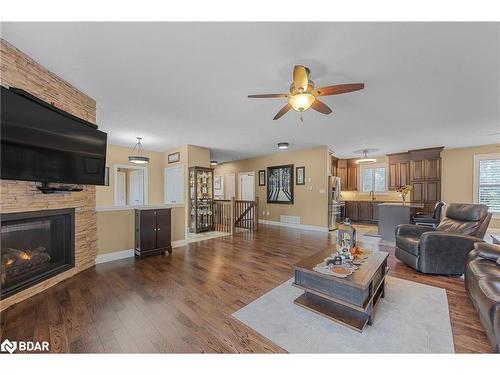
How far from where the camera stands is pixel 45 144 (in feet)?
7.00

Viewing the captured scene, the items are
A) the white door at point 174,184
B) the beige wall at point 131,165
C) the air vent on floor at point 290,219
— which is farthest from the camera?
the air vent on floor at point 290,219

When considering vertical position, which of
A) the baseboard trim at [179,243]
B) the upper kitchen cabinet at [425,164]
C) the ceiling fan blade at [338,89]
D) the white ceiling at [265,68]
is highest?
the white ceiling at [265,68]

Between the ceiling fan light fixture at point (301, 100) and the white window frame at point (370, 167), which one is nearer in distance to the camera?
the ceiling fan light fixture at point (301, 100)

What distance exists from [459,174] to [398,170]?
4.89ft

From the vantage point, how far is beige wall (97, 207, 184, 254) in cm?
336

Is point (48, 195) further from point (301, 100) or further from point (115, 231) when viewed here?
point (301, 100)

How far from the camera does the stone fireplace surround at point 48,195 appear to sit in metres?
1.99

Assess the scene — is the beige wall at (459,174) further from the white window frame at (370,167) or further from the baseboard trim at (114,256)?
the baseboard trim at (114,256)

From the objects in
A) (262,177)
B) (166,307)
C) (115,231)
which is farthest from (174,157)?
(166,307)

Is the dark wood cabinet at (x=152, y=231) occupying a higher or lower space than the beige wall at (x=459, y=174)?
lower

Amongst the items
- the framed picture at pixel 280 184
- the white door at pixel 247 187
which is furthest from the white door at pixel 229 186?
the framed picture at pixel 280 184

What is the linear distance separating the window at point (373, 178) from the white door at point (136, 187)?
26.2 feet
